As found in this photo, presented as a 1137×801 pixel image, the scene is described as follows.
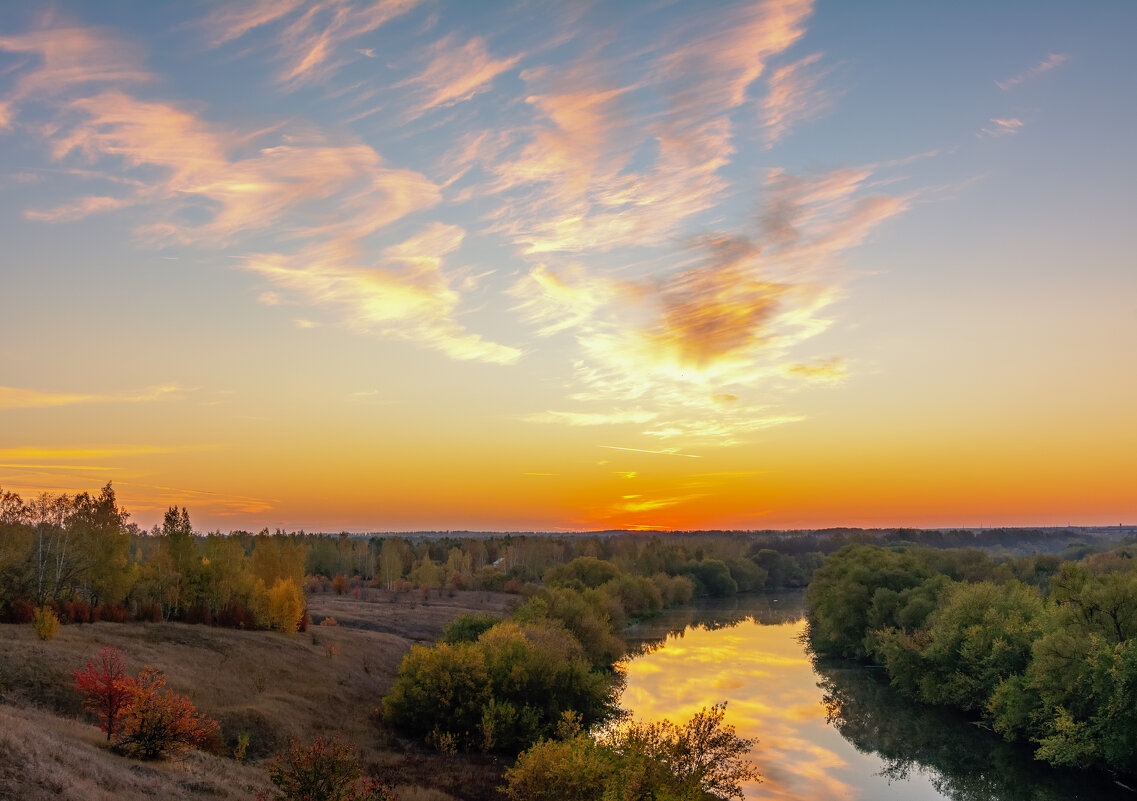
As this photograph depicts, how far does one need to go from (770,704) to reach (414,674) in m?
34.3

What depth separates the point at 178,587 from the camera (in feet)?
236

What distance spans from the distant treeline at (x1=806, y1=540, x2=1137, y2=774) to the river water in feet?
6.95

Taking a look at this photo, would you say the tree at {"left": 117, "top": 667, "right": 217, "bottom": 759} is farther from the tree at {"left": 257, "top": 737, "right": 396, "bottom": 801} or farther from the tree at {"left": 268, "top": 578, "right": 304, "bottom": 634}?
the tree at {"left": 268, "top": 578, "right": 304, "bottom": 634}

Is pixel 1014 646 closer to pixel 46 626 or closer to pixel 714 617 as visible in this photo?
pixel 46 626

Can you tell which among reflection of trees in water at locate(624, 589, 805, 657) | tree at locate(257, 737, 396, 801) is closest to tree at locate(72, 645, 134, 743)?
tree at locate(257, 737, 396, 801)

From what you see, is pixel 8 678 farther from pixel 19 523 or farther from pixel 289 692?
pixel 19 523

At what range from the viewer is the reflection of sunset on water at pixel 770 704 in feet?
150

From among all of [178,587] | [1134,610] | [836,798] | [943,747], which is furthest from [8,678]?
[1134,610]

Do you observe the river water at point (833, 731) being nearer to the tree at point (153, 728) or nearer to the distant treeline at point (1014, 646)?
the distant treeline at point (1014, 646)

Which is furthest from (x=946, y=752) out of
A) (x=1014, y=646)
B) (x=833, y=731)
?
(x=1014, y=646)

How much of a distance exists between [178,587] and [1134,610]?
3207 inches

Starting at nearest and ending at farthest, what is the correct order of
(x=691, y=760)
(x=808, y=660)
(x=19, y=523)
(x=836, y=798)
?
1. (x=691, y=760)
2. (x=836, y=798)
3. (x=19, y=523)
4. (x=808, y=660)

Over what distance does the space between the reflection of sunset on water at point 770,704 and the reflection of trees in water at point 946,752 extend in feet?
4.92

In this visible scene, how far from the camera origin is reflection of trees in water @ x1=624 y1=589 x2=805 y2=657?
4306 inches
